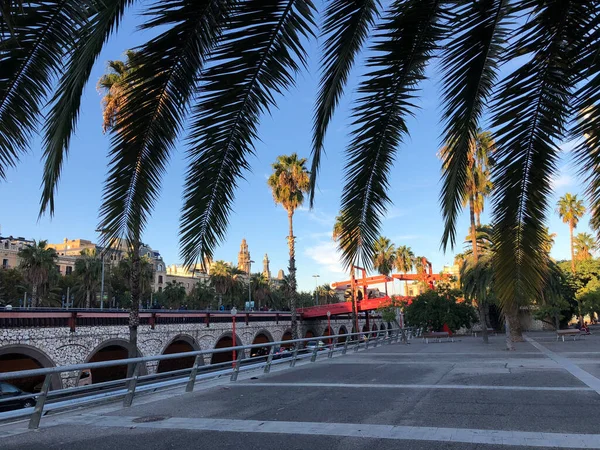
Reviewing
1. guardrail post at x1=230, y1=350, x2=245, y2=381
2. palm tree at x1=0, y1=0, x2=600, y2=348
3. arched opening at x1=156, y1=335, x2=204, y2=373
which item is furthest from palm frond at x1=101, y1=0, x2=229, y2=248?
arched opening at x1=156, y1=335, x2=204, y2=373

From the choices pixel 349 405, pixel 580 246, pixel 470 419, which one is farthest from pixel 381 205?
pixel 580 246

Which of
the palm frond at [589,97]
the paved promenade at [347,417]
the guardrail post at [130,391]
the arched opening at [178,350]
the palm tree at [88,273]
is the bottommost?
the arched opening at [178,350]

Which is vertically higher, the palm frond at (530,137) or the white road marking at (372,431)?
the palm frond at (530,137)

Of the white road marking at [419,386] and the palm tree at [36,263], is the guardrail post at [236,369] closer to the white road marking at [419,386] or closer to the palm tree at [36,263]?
the white road marking at [419,386]

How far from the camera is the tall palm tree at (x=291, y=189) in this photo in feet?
140

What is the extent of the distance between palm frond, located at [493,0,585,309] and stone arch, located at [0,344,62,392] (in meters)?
23.4

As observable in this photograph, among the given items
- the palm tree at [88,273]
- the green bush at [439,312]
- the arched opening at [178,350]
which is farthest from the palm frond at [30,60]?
the palm tree at [88,273]

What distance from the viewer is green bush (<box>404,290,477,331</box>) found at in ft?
112

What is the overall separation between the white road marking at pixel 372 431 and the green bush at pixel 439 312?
29047mm

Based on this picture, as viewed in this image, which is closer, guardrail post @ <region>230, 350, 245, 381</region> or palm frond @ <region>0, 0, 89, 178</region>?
palm frond @ <region>0, 0, 89, 178</region>

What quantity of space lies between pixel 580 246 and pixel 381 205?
193 feet

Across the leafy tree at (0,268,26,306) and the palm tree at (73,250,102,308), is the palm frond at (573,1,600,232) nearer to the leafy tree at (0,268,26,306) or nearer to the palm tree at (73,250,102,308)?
the palm tree at (73,250,102,308)

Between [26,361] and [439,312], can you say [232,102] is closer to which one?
[26,361]

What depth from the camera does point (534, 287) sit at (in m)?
4.41
